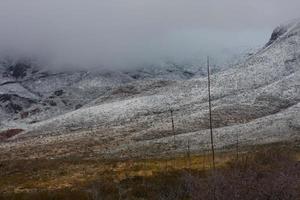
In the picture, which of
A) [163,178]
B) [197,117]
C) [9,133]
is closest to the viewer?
[163,178]

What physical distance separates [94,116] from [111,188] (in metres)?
108

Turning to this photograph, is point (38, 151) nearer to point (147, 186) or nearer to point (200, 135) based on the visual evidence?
point (200, 135)

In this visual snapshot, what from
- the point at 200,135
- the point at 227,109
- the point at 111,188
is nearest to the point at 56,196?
the point at 111,188

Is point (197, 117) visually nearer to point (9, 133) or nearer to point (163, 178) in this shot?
point (9, 133)

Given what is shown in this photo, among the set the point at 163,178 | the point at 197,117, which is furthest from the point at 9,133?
the point at 163,178

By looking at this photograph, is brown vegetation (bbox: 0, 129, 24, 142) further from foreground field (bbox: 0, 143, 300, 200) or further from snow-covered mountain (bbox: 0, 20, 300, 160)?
foreground field (bbox: 0, 143, 300, 200)

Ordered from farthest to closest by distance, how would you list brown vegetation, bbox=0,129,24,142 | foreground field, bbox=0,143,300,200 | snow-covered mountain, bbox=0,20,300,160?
brown vegetation, bbox=0,129,24,142, snow-covered mountain, bbox=0,20,300,160, foreground field, bbox=0,143,300,200

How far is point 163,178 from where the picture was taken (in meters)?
52.3

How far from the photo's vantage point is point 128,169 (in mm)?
65562

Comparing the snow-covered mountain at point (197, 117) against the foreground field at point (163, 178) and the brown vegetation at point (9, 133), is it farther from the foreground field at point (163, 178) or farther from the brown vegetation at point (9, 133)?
the foreground field at point (163, 178)

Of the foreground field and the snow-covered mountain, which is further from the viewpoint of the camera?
the snow-covered mountain

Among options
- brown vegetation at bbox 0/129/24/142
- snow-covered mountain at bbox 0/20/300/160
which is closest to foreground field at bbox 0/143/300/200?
snow-covered mountain at bbox 0/20/300/160

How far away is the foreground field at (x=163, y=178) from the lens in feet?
97.1

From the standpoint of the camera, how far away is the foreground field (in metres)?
29.6
